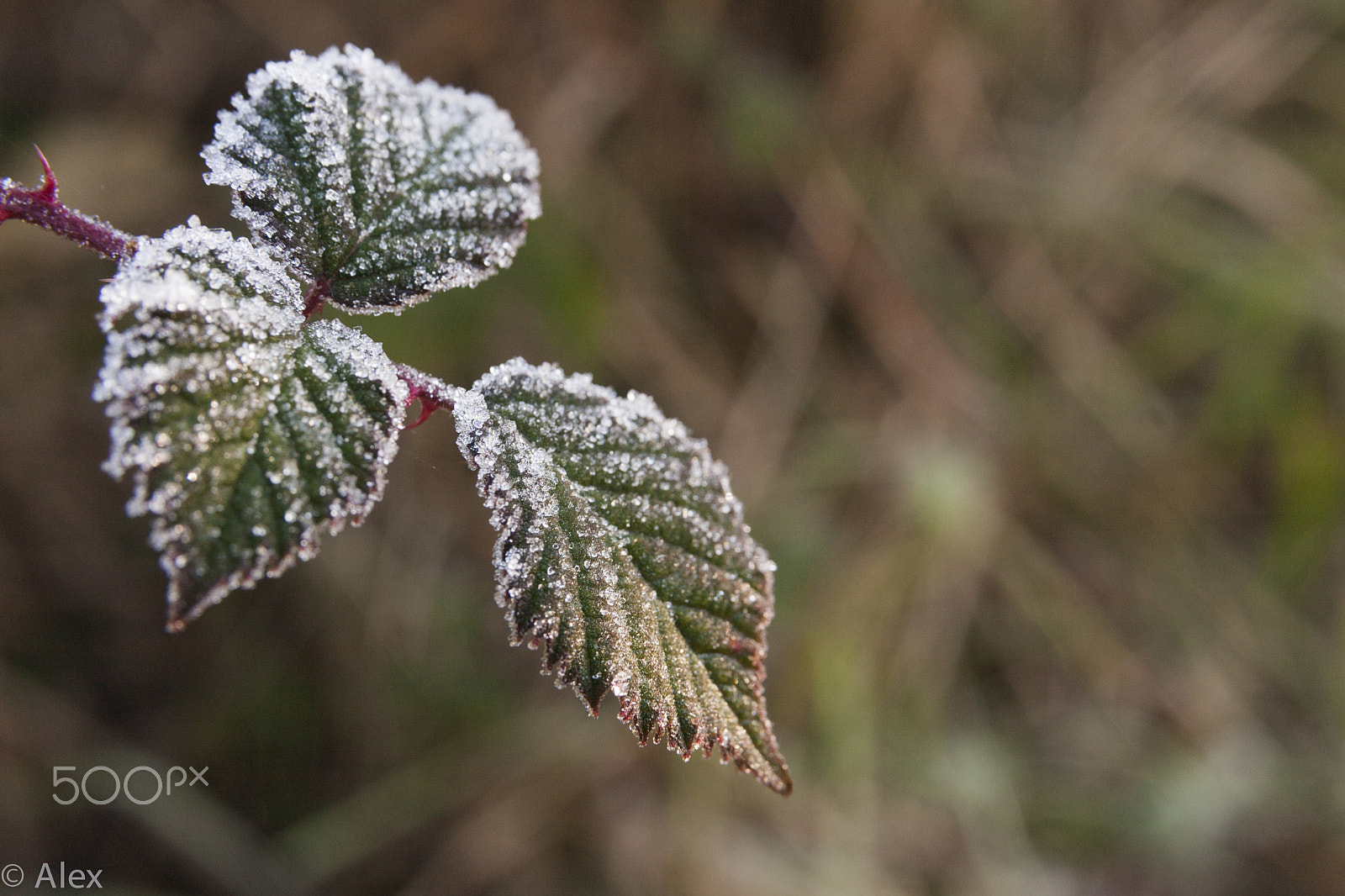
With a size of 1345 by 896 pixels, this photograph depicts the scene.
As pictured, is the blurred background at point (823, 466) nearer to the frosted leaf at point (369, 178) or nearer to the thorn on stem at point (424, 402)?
the frosted leaf at point (369, 178)

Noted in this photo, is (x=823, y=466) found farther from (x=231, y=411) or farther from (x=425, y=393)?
(x=231, y=411)

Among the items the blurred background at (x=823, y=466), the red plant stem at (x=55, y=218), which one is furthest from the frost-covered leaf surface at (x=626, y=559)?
the blurred background at (x=823, y=466)

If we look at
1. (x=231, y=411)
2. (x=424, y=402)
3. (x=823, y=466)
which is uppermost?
(x=823, y=466)

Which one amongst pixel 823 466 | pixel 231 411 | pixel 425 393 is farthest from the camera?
pixel 823 466

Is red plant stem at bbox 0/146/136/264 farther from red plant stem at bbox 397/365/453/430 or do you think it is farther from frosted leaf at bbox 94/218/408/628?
red plant stem at bbox 397/365/453/430

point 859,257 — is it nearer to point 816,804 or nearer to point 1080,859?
point 816,804

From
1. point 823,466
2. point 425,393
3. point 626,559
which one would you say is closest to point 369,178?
point 425,393

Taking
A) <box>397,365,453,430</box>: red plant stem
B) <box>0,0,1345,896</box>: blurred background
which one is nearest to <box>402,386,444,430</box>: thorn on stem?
<box>397,365,453,430</box>: red plant stem

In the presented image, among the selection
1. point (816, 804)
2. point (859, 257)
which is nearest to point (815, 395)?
point (859, 257)
